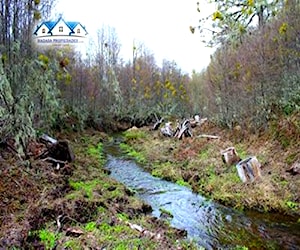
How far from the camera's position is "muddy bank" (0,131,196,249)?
581 centimetres

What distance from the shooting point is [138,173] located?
523 inches

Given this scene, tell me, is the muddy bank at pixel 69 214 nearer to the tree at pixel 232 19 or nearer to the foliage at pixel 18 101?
→ the foliage at pixel 18 101

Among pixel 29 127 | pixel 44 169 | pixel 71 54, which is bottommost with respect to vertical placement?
pixel 44 169

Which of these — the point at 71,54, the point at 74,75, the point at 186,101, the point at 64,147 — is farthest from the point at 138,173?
the point at 186,101

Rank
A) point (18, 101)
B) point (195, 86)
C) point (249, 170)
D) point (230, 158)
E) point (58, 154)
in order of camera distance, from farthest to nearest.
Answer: point (195, 86) → point (58, 154) → point (230, 158) → point (249, 170) → point (18, 101)

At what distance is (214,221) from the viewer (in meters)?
8.19

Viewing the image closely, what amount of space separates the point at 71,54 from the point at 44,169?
17037 mm

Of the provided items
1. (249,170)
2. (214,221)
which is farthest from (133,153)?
(214,221)

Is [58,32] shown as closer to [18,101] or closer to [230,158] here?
[18,101]

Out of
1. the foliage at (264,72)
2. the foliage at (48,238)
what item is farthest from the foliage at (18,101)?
the foliage at (264,72)

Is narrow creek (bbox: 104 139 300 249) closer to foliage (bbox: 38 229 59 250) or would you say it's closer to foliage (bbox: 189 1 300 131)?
foliage (bbox: 38 229 59 250)

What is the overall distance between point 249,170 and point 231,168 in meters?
1.17

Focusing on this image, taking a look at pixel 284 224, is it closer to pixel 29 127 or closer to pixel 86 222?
pixel 86 222

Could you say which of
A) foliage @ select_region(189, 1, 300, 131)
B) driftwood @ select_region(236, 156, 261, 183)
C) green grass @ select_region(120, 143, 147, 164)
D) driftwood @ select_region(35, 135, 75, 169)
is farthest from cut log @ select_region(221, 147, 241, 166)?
driftwood @ select_region(35, 135, 75, 169)
